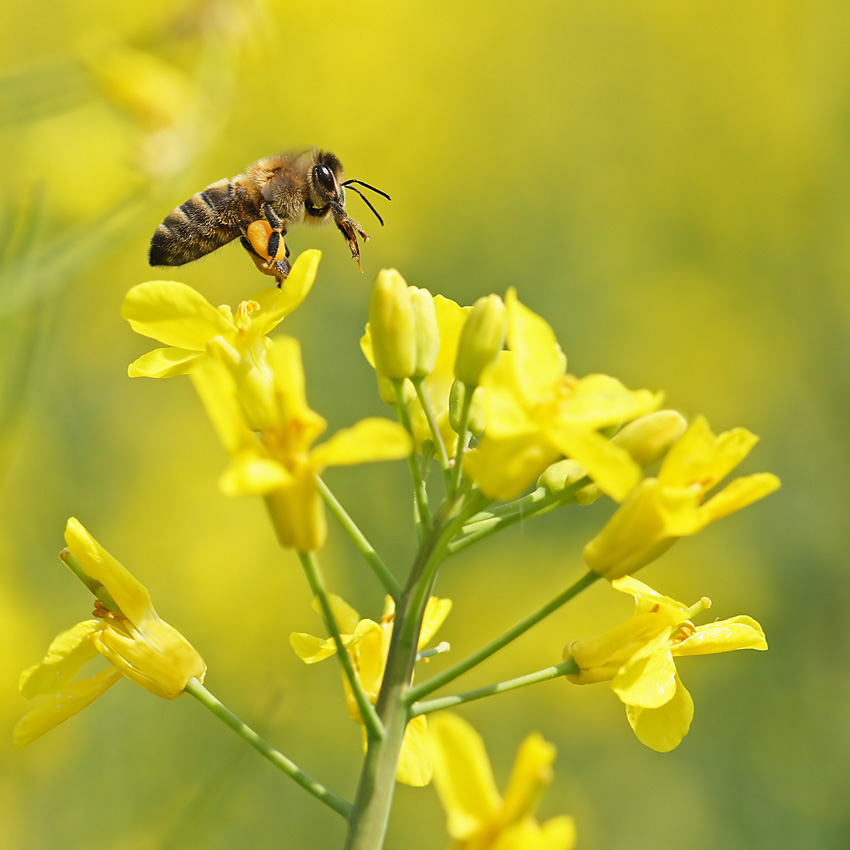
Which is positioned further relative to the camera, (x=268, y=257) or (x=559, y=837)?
(x=268, y=257)

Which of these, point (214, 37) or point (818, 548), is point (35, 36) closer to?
point (214, 37)

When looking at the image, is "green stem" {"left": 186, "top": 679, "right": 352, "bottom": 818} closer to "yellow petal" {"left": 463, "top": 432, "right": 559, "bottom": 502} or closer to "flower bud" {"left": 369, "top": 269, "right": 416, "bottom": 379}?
"yellow petal" {"left": 463, "top": 432, "right": 559, "bottom": 502}

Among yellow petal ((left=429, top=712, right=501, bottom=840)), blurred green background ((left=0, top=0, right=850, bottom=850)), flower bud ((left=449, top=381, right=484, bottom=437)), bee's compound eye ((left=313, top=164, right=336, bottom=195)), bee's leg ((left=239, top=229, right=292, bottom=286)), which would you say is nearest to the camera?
yellow petal ((left=429, top=712, right=501, bottom=840))

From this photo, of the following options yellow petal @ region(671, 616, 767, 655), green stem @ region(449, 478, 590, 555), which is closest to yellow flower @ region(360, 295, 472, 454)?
green stem @ region(449, 478, 590, 555)

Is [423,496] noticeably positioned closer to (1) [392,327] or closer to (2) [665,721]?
(1) [392,327]

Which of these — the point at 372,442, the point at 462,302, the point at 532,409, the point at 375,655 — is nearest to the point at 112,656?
the point at 375,655

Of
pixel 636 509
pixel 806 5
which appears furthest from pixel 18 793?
pixel 806 5

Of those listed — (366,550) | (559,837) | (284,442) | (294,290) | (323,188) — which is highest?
(323,188)

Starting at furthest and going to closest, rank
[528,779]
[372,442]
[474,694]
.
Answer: [474,694] → [372,442] → [528,779]
